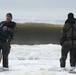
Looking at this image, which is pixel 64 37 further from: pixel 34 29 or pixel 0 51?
pixel 34 29

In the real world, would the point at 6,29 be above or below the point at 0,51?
above

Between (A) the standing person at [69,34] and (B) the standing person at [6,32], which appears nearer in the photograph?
(B) the standing person at [6,32]

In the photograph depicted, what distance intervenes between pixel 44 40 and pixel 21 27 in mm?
4871

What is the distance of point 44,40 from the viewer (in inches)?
1085

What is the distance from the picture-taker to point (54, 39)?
1088 inches

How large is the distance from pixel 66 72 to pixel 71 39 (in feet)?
3.71

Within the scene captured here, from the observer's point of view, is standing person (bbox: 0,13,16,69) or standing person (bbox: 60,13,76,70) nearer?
standing person (bbox: 0,13,16,69)

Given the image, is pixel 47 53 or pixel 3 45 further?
pixel 47 53

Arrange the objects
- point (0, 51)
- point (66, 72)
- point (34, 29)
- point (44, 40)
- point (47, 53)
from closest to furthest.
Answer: point (66, 72), point (0, 51), point (47, 53), point (44, 40), point (34, 29)

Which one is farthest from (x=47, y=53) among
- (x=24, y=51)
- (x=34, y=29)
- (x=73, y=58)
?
(x=34, y=29)

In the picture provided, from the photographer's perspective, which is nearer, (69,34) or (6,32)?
(6,32)

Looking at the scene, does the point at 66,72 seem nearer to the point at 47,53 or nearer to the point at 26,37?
the point at 47,53

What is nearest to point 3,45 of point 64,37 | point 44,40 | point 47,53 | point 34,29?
point 64,37

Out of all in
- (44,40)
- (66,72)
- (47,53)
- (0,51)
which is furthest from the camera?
(44,40)
